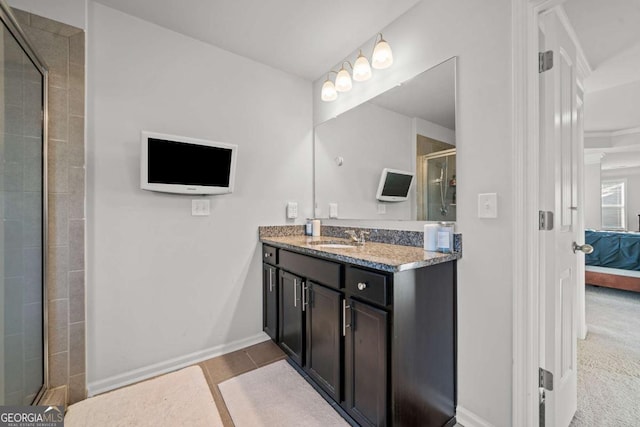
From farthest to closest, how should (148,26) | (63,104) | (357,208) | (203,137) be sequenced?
(357,208), (203,137), (148,26), (63,104)

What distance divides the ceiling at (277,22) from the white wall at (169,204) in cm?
12

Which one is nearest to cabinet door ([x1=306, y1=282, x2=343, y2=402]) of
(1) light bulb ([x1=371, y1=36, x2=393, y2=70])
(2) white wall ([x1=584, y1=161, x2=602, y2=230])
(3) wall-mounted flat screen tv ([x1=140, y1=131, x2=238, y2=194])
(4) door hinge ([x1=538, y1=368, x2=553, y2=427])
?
(4) door hinge ([x1=538, y1=368, x2=553, y2=427])

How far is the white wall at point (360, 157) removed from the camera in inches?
75.5

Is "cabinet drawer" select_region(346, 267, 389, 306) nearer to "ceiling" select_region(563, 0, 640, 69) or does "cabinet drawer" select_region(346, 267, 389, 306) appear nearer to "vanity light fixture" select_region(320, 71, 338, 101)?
"vanity light fixture" select_region(320, 71, 338, 101)

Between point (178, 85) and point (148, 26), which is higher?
point (148, 26)

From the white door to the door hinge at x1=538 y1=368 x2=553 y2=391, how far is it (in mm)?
17

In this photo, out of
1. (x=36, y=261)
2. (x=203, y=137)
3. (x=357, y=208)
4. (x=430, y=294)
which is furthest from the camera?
(x=357, y=208)

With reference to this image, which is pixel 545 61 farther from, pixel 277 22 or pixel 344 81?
pixel 277 22

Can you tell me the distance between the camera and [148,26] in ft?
6.26

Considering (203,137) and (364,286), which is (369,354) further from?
(203,137)

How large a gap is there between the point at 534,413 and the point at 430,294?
0.68 metres

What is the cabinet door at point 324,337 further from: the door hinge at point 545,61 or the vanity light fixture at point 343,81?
the vanity light fixture at point 343,81

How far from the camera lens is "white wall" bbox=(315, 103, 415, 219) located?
1.92m

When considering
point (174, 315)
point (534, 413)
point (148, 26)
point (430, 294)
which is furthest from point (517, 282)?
point (148, 26)
